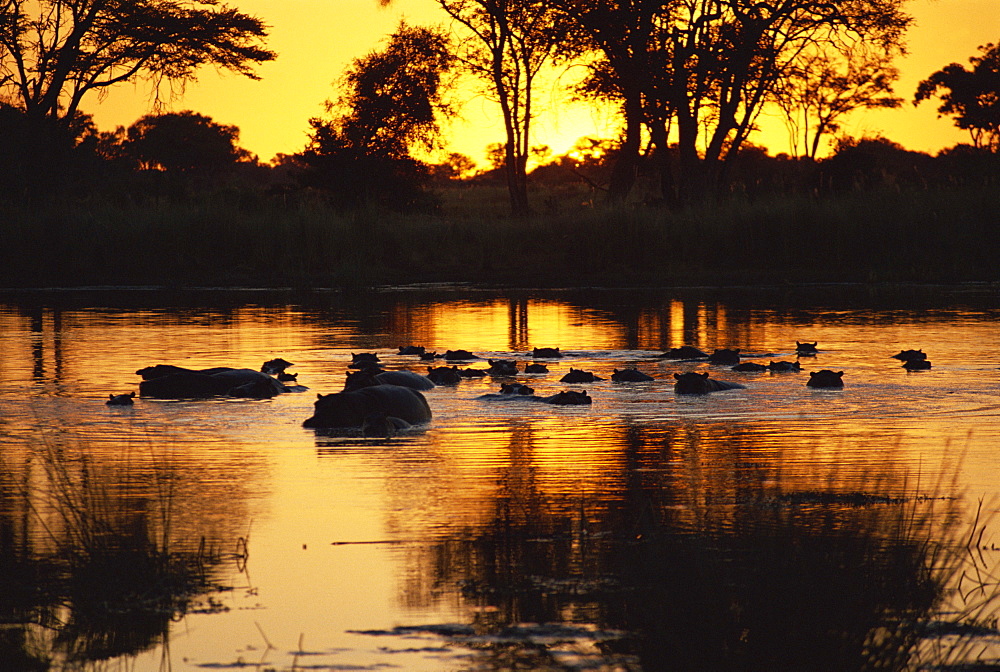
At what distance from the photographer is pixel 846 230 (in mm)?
23188

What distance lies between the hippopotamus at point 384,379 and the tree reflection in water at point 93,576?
2891mm

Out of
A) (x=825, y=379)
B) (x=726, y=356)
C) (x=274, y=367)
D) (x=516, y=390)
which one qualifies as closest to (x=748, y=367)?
(x=726, y=356)

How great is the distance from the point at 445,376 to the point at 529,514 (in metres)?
4.58

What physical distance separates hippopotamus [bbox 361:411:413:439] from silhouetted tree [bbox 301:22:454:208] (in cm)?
2811

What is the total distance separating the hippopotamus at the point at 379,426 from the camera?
812cm

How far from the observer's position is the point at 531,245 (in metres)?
24.6

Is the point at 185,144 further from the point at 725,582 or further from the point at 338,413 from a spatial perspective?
the point at 725,582

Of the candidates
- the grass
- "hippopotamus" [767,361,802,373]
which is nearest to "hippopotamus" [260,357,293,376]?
"hippopotamus" [767,361,802,373]

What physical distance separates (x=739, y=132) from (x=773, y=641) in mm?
26177

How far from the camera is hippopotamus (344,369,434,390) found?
9.03 metres

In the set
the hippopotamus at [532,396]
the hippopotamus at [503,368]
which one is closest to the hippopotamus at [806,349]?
the hippopotamus at [503,368]

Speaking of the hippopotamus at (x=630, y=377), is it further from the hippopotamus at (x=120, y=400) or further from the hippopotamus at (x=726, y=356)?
the hippopotamus at (x=120, y=400)

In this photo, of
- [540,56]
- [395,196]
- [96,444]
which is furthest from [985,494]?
[395,196]

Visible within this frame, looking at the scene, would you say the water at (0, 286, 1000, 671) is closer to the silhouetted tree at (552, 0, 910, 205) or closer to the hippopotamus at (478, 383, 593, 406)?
the hippopotamus at (478, 383, 593, 406)
